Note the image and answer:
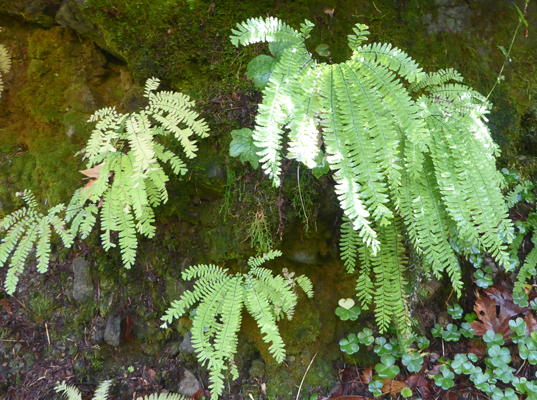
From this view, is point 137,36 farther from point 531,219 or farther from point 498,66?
point 531,219

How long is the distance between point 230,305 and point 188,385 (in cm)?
105

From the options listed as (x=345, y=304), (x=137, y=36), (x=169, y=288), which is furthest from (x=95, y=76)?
(x=345, y=304)

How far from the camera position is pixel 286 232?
8.24 feet

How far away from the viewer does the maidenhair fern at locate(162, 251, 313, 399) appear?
2.15 metres

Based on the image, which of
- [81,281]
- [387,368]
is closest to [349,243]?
[387,368]

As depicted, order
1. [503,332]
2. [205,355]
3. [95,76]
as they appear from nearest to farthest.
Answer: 1. [205,355]
2. [503,332]
3. [95,76]

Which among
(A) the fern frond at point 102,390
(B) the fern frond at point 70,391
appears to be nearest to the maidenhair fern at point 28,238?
(B) the fern frond at point 70,391

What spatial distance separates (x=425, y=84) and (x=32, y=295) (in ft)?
12.8

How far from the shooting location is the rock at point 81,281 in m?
3.05

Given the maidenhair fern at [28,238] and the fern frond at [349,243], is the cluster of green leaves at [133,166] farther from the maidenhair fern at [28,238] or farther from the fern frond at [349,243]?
the fern frond at [349,243]

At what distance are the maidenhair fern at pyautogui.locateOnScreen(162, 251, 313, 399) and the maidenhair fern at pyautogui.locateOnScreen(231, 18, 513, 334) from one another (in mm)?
577

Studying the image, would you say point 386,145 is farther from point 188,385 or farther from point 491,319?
point 188,385

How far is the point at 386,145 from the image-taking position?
1514mm

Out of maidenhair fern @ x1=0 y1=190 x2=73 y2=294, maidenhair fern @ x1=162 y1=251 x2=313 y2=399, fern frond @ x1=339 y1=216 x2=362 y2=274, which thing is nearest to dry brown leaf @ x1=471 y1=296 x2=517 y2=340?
fern frond @ x1=339 y1=216 x2=362 y2=274
